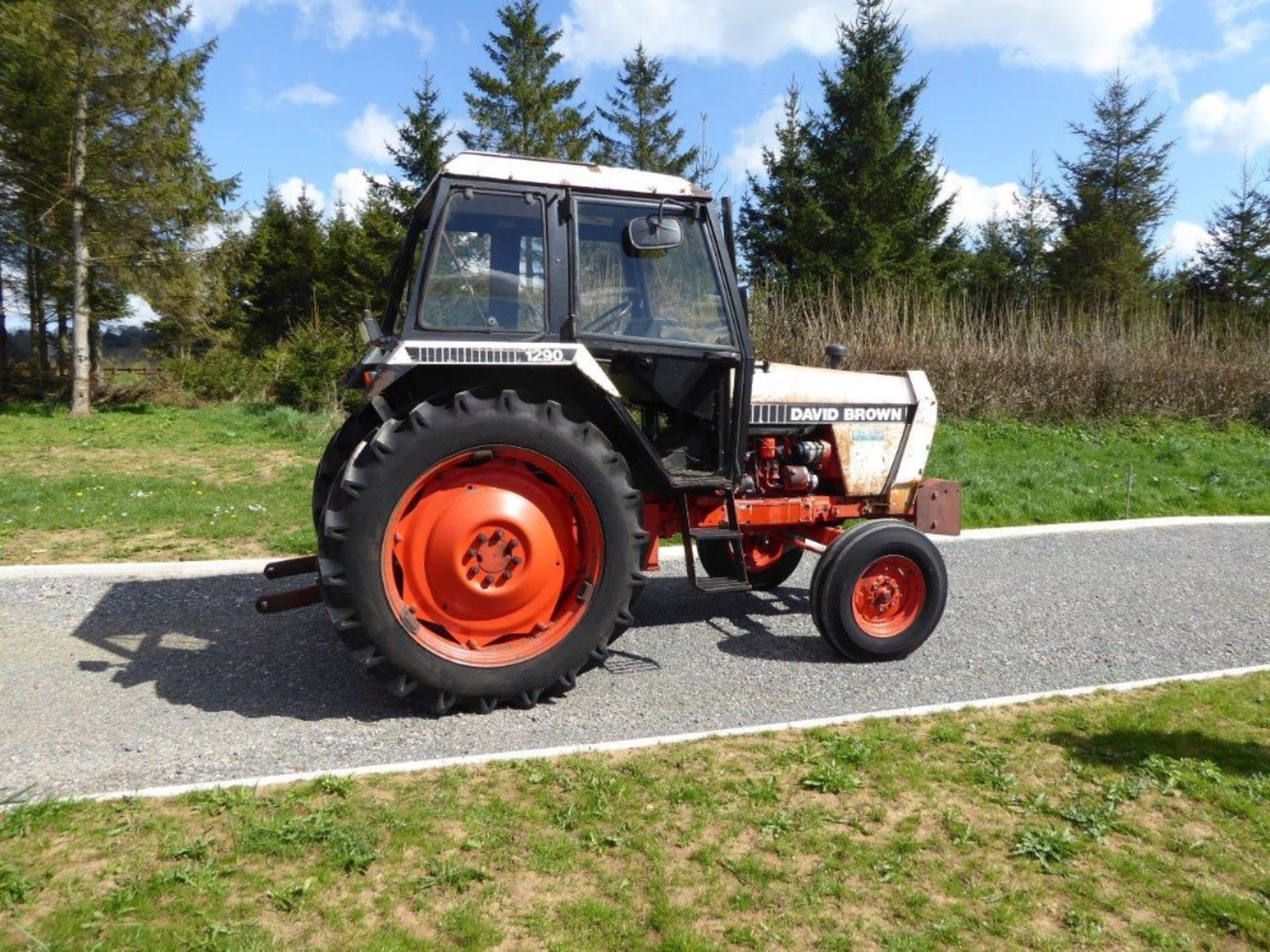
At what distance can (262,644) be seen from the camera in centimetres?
494

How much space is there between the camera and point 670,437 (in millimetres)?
4852

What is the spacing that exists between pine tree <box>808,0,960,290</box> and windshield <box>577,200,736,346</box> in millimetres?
19487

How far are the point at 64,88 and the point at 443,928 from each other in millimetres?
19457

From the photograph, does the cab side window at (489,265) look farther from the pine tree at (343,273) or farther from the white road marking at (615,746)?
the pine tree at (343,273)

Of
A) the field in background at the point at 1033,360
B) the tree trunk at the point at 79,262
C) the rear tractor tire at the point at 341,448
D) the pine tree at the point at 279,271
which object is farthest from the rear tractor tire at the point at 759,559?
the pine tree at the point at 279,271

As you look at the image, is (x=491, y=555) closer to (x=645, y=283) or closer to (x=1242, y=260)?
(x=645, y=283)

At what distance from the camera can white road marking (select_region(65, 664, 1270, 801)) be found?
331 cm

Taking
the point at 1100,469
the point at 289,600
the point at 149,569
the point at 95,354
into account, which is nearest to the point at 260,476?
the point at 149,569

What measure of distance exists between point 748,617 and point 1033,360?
11.5 meters

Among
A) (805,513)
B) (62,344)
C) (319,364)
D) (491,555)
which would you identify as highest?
Result: (62,344)

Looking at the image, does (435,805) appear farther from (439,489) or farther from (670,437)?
(670,437)

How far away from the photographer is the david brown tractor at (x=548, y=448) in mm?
3938

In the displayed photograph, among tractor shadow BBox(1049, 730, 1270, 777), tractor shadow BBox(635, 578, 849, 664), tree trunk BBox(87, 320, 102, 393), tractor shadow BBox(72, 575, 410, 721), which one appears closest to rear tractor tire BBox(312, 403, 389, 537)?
tractor shadow BBox(72, 575, 410, 721)

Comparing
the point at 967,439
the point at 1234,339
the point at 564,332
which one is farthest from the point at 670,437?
the point at 1234,339
